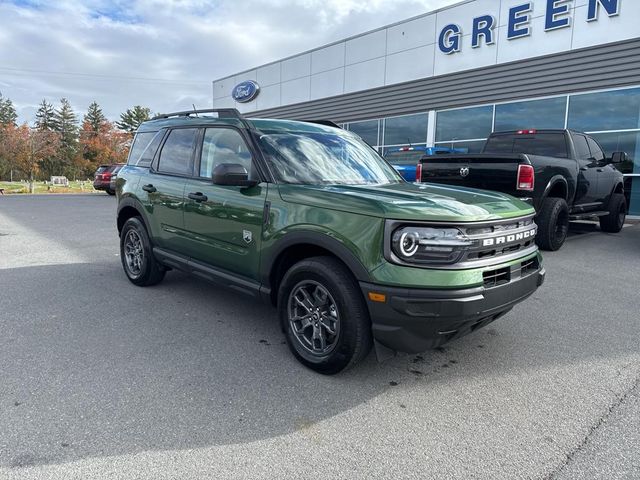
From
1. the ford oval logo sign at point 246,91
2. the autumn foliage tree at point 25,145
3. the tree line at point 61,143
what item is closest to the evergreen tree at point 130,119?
the tree line at point 61,143

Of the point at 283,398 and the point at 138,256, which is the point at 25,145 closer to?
the point at 138,256

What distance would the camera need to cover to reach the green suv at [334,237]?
108 inches

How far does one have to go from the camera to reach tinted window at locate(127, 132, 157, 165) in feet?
17.5

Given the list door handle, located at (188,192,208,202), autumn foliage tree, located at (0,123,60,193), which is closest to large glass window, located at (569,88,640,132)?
door handle, located at (188,192,208,202)

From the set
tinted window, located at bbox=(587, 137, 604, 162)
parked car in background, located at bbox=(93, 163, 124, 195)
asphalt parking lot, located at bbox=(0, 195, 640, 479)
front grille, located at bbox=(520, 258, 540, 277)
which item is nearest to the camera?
asphalt parking lot, located at bbox=(0, 195, 640, 479)

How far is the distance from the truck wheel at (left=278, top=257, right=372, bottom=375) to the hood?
42 centimetres

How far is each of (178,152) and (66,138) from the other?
8100 centimetres

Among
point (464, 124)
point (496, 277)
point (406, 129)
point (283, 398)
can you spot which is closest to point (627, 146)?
point (464, 124)

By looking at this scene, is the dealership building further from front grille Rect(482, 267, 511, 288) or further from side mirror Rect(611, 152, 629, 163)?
front grille Rect(482, 267, 511, 288)

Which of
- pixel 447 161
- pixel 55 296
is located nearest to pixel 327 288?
pixel 55 296

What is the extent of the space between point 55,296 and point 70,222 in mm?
7226

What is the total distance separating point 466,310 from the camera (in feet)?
8.91

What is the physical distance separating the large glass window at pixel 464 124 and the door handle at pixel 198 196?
41.9 ft

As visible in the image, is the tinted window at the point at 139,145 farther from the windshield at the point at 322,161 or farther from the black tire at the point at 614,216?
the black tire at the point at 614,216
